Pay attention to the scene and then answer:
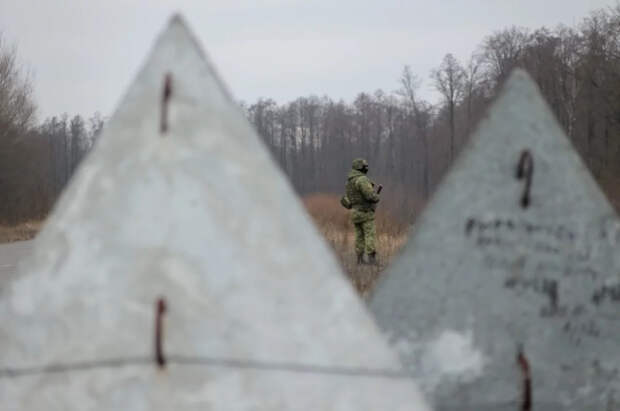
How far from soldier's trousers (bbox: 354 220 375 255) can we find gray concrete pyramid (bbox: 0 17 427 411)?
1169 cm

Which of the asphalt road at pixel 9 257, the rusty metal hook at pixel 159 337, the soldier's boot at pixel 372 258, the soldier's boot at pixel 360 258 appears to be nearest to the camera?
the rusty metal hook at pixel 159 337

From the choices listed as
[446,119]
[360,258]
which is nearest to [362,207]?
[360,258]

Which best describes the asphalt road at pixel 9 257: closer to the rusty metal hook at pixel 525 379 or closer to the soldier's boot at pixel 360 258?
the soldier's boot at pixel 360 258

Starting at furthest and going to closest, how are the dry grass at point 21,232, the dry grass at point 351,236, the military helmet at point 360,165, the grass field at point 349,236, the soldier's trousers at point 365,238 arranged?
the dry grass at point 21,232 → the military helmet at point 360,165 → the soldier's trousers at point 365,238 → the grass field at point 349,236 → the dry grass at point 351,236

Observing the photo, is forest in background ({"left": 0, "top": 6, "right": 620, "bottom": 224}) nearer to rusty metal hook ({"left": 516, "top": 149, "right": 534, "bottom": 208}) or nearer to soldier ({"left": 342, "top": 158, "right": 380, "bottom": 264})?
soldier ({"left": 342, "top": 158, "right": 380, "bottom": 264})

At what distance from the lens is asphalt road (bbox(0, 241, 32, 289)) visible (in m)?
12.1

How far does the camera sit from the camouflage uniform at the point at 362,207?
44.2 feet

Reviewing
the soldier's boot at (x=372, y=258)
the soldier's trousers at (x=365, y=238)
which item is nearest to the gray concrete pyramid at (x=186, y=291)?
the soldier's boot at (x=372, y=258)

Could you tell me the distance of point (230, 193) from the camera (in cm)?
171

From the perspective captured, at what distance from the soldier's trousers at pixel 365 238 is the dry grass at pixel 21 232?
44.8 feet

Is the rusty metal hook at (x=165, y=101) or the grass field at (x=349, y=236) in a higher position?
the rusty metal hook at (x=165, y=101)

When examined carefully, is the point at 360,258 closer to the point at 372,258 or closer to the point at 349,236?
the point at 372,258

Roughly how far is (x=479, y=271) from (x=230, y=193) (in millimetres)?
927

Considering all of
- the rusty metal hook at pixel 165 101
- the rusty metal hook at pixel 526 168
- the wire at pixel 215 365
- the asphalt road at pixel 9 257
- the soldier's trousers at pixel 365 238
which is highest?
the rusty metal hook at pixel 165 101
